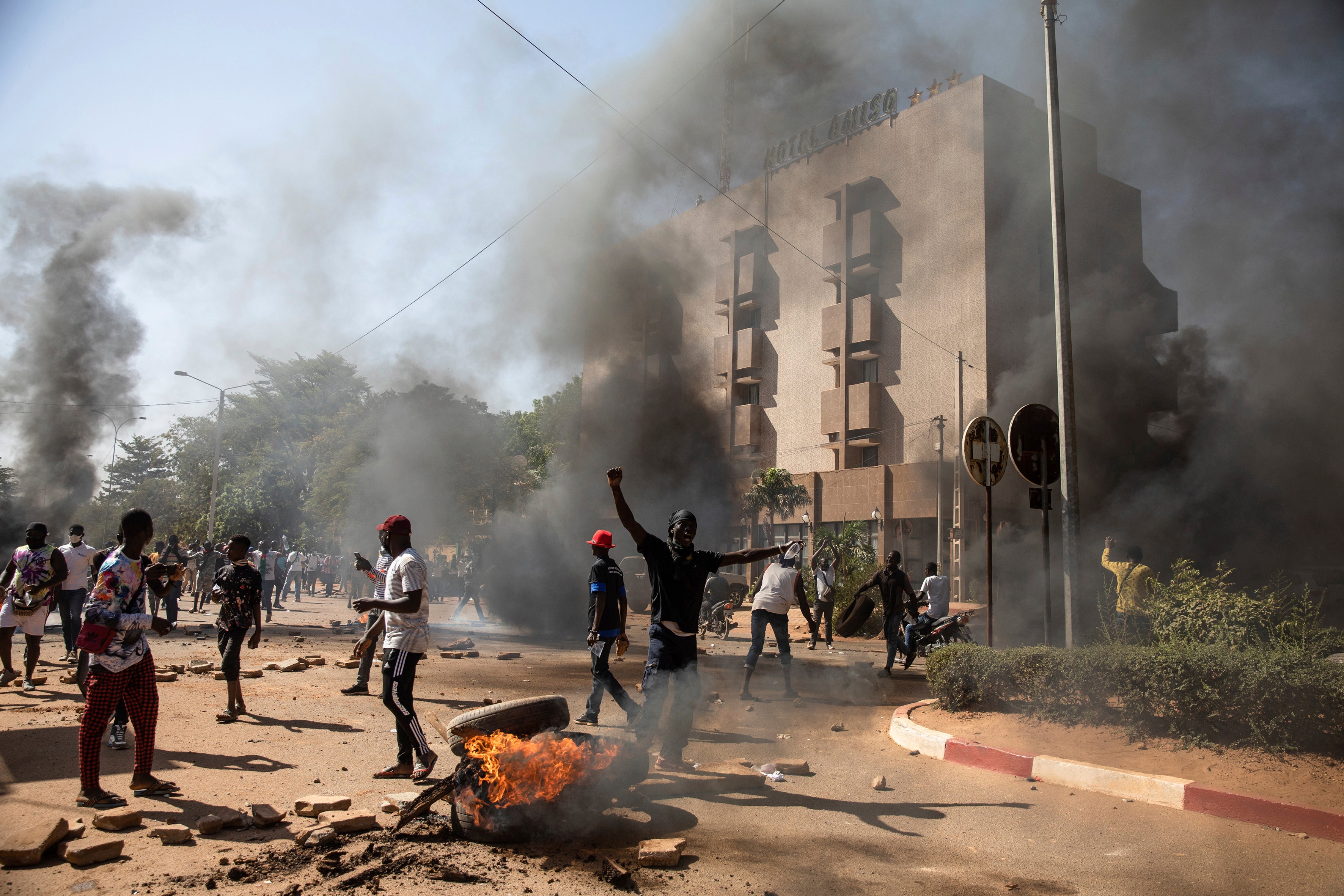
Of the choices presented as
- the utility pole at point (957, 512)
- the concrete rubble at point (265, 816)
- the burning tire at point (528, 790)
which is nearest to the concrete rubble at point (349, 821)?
the concrete rubble at point (265, 816)

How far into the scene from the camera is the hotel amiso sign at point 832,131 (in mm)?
34031

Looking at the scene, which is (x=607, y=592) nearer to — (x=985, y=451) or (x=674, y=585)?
(x=674, y=585)

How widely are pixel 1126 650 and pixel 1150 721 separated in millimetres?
482

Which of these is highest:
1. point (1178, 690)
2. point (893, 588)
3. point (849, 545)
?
point (849, 545)

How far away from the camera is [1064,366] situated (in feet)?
25.6

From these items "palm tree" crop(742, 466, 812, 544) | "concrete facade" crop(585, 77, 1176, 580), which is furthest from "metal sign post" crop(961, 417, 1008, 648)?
"palm tree" crop(742, 466, 812, 544)

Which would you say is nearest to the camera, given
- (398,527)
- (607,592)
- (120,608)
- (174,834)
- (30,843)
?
(30,843)

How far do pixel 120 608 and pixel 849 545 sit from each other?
2349cm

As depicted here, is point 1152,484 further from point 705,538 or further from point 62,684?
point 62,684

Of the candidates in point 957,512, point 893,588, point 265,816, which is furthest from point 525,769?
point 957,512

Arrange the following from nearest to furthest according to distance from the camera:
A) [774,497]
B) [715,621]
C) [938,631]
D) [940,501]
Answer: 1. [938,631]
2. [715,621]
3. [940,501]
4. [774,497]

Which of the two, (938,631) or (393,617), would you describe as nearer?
(393,617)

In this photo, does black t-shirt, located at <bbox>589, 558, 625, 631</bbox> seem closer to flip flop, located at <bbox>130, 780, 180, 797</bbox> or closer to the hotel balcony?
flip flop, located at <bbox>130, 780, 180, 797</bbox>

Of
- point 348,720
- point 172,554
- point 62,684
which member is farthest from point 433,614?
point 348,720
